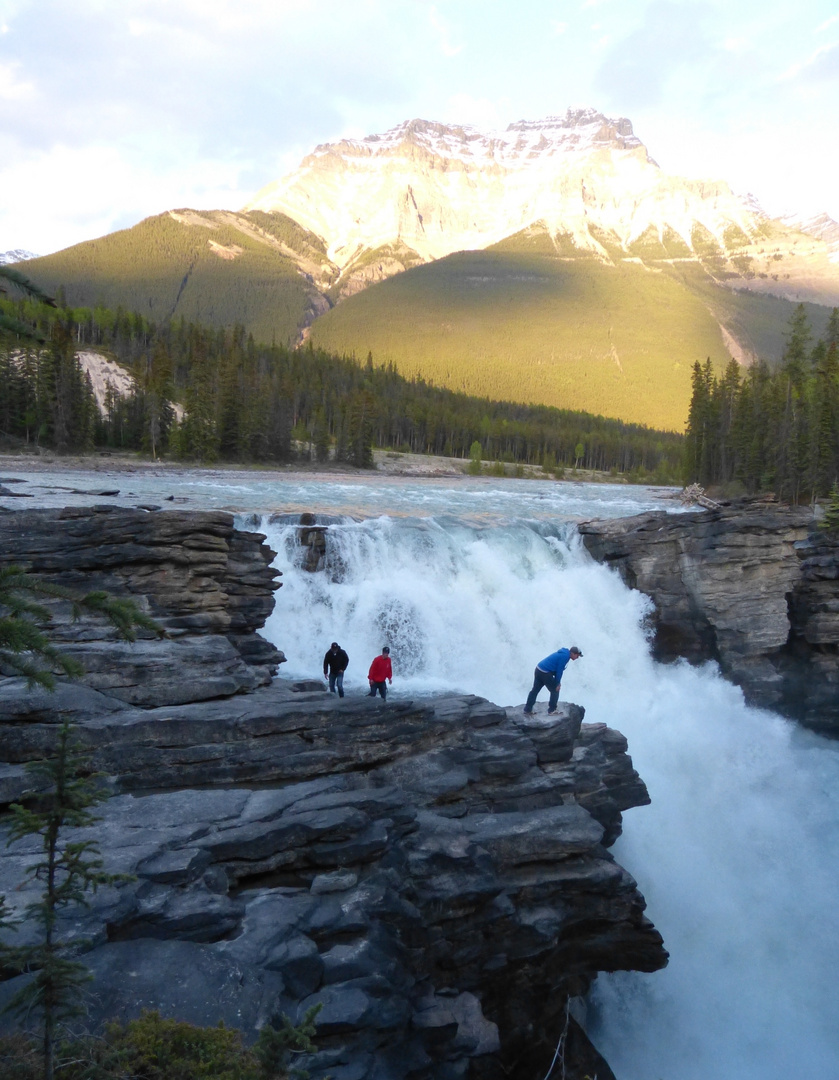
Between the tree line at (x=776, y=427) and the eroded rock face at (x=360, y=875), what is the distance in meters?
49.2

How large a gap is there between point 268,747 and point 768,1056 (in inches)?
450

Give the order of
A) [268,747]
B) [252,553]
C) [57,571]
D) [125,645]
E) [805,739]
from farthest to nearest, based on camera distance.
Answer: [805,739]
[252,553]
[57,571]
[125,645]
[268,747]

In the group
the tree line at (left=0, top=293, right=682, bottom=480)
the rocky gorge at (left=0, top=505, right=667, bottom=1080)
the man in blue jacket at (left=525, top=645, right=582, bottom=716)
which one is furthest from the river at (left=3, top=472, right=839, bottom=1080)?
the tree line at (left=0, top=293, right=682, bottom=480)

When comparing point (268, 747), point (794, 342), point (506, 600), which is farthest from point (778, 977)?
point (794, 342)

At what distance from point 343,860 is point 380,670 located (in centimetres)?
658

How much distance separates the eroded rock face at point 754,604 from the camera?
27.6 metres

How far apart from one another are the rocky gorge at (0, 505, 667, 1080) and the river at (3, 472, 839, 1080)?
253 centimetres

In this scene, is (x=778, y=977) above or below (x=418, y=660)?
below

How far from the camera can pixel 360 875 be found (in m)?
10.0

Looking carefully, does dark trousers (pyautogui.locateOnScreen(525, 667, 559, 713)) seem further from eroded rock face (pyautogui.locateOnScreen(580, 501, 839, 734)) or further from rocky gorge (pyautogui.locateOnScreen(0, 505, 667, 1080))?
A: eroded rock face (pyautogui.locateOnScreen(580, 501, 839, 734))

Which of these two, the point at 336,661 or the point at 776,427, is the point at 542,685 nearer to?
the point at 336,661

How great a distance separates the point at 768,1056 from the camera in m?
13.1

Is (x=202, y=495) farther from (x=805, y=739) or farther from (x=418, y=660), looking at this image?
(x=805, y=739)

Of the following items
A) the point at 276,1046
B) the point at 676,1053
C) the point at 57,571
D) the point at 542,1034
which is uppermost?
the point at 57,571
